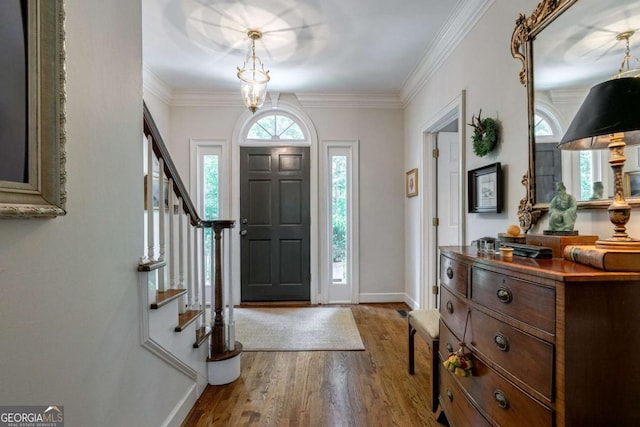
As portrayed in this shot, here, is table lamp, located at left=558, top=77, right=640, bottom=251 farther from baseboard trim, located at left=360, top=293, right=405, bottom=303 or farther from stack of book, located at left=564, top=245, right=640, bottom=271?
baseboard trim, located at left=360, top=293, right=405, bottom=303

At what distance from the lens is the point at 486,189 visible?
197 cm

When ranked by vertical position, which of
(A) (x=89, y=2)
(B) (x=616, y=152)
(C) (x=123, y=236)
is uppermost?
(A) (x=89, y=2)

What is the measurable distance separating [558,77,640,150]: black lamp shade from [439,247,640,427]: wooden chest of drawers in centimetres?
41

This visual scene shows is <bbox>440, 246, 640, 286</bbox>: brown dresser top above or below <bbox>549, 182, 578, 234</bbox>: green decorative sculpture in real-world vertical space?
below

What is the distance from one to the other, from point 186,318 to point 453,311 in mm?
1516

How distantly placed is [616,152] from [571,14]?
0.76 meters

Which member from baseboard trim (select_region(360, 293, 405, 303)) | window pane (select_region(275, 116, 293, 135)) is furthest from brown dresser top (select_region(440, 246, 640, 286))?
window pane (select_region(275, 116, 293, 135))

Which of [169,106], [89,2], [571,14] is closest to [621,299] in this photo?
[571,14]

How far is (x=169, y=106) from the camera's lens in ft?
12.5

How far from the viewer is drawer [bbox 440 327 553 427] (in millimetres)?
920

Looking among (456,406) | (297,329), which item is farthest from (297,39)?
(456,406)

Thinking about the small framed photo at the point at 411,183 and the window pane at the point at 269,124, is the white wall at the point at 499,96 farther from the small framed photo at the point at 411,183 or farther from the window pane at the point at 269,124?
the window pane at the point at 269,124

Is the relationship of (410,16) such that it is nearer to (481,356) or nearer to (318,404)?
(481,356)

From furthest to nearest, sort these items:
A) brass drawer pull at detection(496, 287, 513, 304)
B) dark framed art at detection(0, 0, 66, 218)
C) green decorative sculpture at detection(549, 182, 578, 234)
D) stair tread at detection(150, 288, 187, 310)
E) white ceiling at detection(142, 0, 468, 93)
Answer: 1. white ceiling at detection(142, 0, 468, 93)
2. stair tread at detection(150, 288, 187, 310)
3. green decorative sculpture at detection(549, 182, 578, 234)
4. brass drawer pull at detection(496, 287, 513, 304)
5. dark framed art at detection(0, 0, 66, 218)
